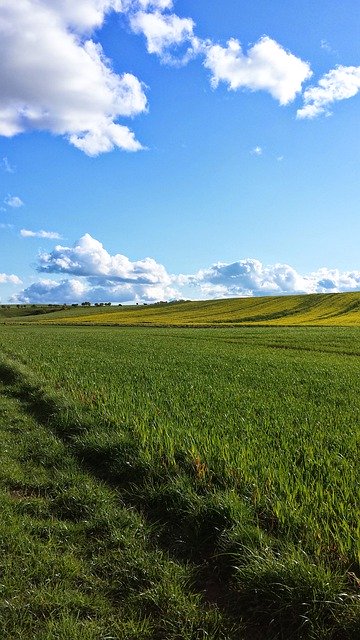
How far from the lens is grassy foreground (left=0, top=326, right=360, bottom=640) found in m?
4.01

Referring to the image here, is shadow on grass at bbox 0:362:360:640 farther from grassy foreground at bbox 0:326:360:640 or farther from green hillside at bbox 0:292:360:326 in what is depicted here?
green hillside at bbox 0:292:360:326

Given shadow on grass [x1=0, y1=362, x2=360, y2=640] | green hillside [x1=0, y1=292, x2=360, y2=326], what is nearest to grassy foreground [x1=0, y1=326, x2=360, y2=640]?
shadow on grass [x1=0, y1=362, x2=360, y2=640]

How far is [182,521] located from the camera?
5695mm

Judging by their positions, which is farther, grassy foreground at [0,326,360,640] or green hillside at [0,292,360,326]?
green hillside at [0,292,360,326]

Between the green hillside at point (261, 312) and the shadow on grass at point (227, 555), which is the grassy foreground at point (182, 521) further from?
the green hillside at point (261, 312)

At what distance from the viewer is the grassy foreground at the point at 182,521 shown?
4008 millimetres

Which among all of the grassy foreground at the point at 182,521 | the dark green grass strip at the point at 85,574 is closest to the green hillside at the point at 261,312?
the grassy foreground at the point at 182,521

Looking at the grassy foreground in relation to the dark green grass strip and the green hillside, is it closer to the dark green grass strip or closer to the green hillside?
the dark green grass strip

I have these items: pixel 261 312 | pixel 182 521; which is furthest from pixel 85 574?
pixel 261 312

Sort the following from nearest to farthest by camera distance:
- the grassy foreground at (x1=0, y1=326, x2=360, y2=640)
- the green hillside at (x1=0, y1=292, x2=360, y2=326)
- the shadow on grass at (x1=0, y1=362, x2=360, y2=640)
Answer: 1. the shadow on grass at (x1=0, y1=362, x2=360, y2=640)
2. the grassy foreground at (x1=0, y1=326, x2=360, y2=640)
3. the green hillside at (x1=0, y1=292, x2=360, y2=326)

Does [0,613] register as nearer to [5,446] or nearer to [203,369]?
[5,446]

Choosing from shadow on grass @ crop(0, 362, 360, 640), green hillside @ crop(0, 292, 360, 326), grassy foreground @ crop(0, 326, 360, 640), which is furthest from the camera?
green hillside @ crop(0, 292, 360, 326)

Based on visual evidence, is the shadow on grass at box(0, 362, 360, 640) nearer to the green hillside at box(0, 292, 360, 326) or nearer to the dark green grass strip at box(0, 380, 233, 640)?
the dark green grass strip at box(0, 380, 233, 640)

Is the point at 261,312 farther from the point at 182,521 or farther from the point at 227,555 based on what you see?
the point at 227,555
